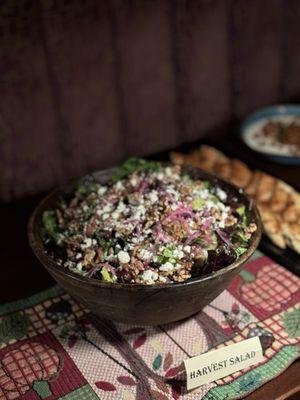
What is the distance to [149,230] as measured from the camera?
1119 mm

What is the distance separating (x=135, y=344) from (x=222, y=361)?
0.19 meters

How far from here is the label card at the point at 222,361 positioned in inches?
40.8

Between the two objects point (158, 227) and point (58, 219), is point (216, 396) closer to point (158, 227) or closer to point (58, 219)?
point (158, 227)

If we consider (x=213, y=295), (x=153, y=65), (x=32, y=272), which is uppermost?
(x=153, y=65)

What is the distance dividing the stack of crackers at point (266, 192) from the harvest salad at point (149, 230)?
0.20 metres

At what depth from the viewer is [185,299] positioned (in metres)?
1.03

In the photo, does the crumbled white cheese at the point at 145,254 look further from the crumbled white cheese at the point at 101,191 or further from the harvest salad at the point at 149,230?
the crumbled white cheese at the point at 101,191

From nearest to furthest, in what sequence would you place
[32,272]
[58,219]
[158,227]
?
1. [158,227]
2. [58,219]
3. [32,272]

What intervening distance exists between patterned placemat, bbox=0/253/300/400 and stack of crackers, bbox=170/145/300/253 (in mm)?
118

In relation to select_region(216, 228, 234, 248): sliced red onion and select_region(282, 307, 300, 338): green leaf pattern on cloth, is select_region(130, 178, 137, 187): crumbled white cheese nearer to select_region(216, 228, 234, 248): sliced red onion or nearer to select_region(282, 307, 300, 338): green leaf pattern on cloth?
select_region(216, 228, 234, 248): sliced red onion

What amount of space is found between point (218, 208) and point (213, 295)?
0.69 feet

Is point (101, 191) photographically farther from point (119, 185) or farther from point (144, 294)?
point (144, 294)

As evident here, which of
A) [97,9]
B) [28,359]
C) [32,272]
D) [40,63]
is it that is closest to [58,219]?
[32,272]

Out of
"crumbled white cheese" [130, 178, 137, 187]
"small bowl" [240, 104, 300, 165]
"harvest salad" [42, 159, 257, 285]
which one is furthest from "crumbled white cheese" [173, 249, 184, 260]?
"small bowl" [240, 104, 300, 165]
